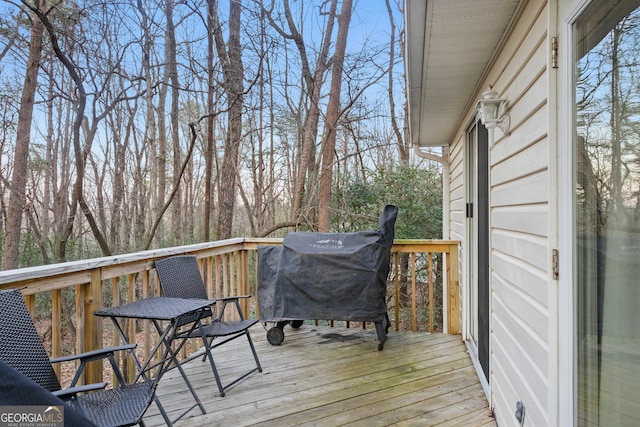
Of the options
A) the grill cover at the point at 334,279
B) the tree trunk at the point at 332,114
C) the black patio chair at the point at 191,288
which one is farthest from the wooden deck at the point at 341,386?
the tree trunk at the point at 332,114

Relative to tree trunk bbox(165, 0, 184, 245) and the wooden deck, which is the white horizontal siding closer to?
the wooden deck

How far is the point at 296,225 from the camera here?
7.03 m

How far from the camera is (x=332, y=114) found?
7203mm

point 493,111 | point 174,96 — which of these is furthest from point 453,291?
point 174,96

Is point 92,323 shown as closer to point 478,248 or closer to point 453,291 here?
point 478,248

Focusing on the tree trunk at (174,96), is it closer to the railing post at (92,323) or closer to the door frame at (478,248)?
the railing post at (92,323)

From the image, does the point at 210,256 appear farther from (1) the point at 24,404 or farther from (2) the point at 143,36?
(2) the point at 143,36

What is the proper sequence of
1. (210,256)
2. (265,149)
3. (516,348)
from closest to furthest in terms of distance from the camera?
(516,348)
(210,256)
(265,149)

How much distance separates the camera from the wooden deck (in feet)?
7.53

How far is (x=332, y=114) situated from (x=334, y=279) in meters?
4.53

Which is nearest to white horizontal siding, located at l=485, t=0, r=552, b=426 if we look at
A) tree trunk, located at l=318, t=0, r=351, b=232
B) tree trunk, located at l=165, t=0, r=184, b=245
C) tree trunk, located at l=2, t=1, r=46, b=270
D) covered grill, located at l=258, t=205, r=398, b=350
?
covered grill, located at l=258, t=205, r=398, b=350

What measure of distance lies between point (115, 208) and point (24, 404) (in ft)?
25.8

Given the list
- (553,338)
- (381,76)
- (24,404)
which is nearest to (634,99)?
(553,338)

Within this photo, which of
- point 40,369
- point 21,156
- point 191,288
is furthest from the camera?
point 21,156
